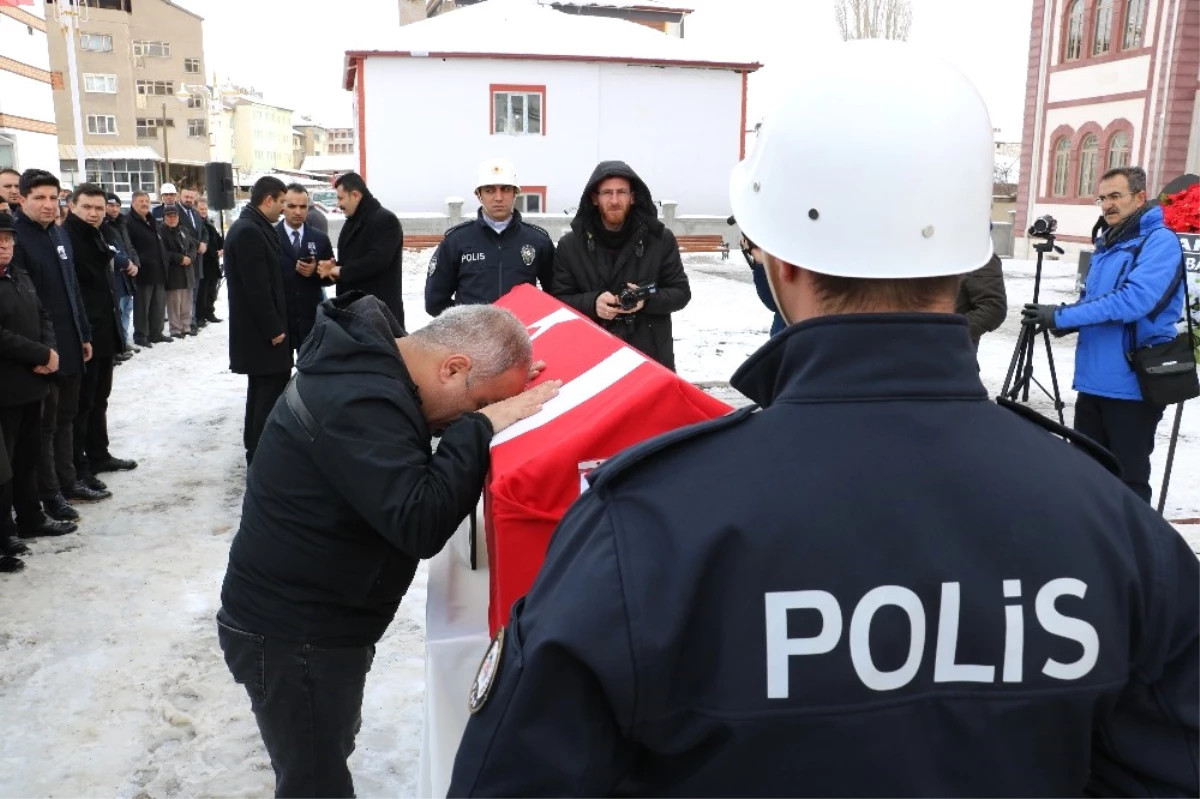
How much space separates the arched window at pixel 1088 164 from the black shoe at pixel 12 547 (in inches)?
908

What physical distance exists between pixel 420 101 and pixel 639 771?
23.9m

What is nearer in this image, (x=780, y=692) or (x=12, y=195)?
(x=780, y=692)

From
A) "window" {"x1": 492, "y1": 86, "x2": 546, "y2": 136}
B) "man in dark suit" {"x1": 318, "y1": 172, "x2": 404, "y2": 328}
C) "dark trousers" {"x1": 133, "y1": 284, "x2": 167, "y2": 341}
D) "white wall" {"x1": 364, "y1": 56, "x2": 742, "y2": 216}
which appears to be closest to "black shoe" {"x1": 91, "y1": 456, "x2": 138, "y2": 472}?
"man in dark suit" {"x1": 318, "y1": 172, "x2": 404, "y2": 328}

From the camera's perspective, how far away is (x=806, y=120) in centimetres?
100

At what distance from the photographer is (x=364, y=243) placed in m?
6.06

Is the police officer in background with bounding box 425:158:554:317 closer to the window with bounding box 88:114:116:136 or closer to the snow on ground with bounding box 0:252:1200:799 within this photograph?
the snow on ground with bounding box 0:252:1200:799

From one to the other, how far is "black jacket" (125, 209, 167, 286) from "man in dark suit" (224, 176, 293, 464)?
4673mm

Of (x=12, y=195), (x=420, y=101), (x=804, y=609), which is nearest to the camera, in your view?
(x=804, y=609)

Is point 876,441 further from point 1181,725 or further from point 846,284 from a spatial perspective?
point 1181,725

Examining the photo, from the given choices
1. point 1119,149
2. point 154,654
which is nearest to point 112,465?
point 154,654

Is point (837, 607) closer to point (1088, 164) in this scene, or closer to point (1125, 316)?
point (1125, 316)

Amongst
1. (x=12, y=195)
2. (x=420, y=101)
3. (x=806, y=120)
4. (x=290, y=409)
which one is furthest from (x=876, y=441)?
(x=420, y=101)

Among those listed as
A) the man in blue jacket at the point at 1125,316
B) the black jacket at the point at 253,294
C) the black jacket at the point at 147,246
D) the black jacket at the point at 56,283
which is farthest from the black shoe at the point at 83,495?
the man in blue jacket at the point at 1125,316

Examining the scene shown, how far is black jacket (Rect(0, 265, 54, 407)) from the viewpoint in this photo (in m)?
4.40
